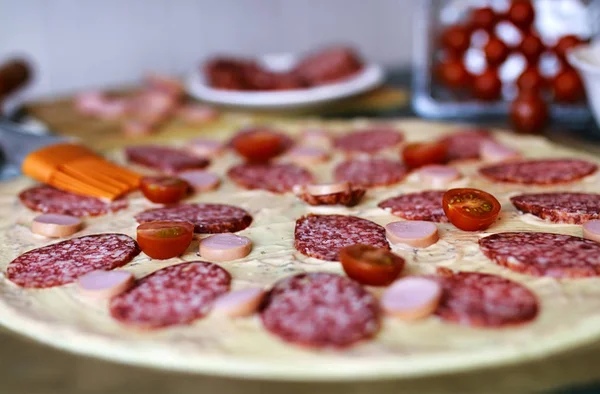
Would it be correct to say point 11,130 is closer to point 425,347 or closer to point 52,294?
point 52,294

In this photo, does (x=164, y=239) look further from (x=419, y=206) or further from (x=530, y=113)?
(x=530, y=113)

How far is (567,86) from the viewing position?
206 centimetres

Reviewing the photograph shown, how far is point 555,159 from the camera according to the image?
62.5 inches

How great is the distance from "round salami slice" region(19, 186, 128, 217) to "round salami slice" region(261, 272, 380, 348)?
54cm

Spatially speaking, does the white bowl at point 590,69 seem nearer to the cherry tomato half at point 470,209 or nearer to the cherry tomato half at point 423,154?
the cherry tomato half at point 423,154

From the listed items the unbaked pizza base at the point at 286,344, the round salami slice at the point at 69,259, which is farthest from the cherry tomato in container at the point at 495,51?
the round salami slice at the point at 69,259

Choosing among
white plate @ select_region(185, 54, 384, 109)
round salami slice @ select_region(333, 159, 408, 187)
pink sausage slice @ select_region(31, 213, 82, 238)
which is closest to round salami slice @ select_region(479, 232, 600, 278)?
round salami slice @ select_region(333, 159, 408, 187)

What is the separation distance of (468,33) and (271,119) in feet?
2.18

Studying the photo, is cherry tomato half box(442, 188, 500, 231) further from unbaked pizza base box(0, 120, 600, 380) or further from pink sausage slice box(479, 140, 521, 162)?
pink sausage slice box(479, 140, 521, 162)

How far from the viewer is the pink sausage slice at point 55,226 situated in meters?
1.31

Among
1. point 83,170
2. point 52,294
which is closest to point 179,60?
point 83,170

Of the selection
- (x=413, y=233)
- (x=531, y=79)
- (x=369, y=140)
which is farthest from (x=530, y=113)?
(x=413, y=233)

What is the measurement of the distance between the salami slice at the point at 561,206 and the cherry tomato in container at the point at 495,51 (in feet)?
2.98

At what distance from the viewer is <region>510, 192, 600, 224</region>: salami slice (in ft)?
4.12
